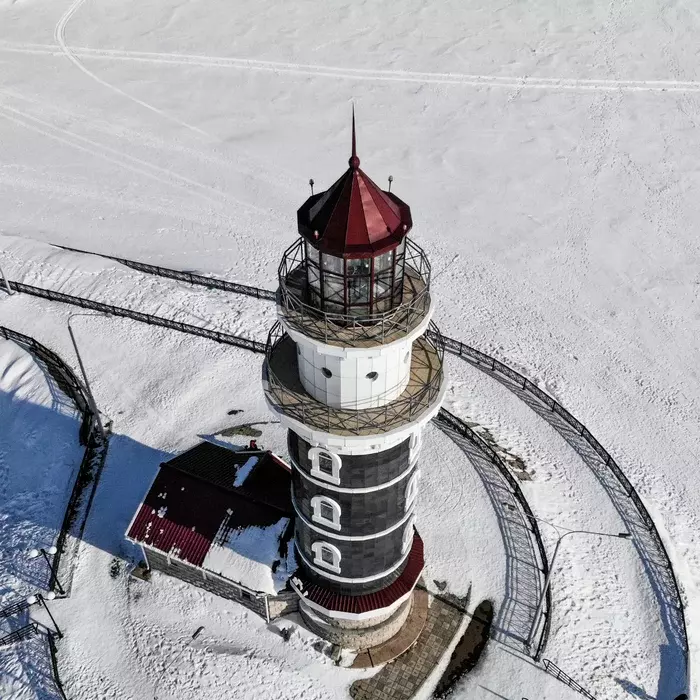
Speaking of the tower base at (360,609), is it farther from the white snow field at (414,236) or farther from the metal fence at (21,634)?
the metal fence at (21,634)

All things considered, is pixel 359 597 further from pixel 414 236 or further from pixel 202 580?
pixel 414 236

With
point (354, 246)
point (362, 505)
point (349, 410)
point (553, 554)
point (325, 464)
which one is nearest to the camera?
point (354, 246)

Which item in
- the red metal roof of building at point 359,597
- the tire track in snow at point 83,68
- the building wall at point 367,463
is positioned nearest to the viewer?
the building wall at point 367,463

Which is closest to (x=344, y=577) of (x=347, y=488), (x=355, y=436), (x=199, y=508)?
(x=347, y=488)

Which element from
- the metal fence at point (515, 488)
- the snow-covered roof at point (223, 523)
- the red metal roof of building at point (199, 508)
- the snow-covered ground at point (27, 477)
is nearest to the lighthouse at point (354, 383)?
the snow-covered roof at point (223, 523)

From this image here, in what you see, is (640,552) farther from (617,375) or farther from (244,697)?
(244,697)

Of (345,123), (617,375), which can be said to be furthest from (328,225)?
(345,123)

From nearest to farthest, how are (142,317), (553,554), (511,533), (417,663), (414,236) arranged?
(417,663) < (553,554) < (511,533) < (142,317) < (414,236)
